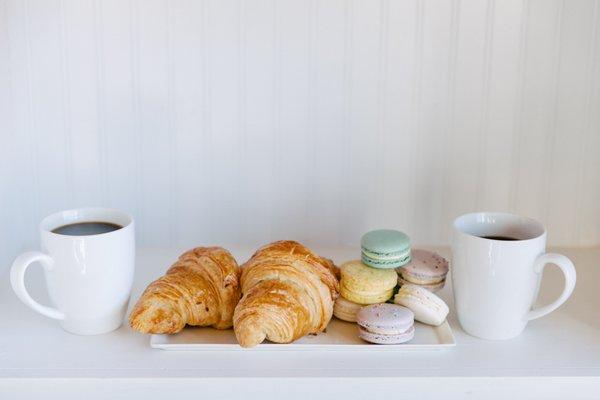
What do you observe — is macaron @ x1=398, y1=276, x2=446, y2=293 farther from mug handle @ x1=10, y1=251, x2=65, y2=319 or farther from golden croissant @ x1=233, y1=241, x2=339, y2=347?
mug handle @ x1=10, y1=251, x2=65, y2=319

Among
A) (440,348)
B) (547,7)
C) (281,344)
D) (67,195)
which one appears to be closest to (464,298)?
(440,348)

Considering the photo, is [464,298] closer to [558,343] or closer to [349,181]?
[558,343]

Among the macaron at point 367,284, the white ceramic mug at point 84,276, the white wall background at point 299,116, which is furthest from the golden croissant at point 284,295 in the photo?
the white wall background at point 299,116

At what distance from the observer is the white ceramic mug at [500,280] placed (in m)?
0.85

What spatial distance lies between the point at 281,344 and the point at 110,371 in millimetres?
170

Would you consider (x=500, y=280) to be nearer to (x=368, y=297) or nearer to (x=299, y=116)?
(x=368, y=297)

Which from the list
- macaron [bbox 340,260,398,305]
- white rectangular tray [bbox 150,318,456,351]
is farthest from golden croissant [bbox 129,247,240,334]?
macaron [bbox 340,260,398,305]

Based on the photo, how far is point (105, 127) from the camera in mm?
1156

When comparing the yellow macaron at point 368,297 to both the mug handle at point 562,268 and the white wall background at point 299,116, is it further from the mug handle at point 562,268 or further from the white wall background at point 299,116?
the white wall background at point 299,116

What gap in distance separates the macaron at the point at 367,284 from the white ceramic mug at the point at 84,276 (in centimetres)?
23

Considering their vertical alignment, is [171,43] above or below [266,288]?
above

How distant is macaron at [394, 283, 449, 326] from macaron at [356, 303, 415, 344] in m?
0.02

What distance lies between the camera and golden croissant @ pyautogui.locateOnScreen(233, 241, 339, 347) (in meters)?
0.81

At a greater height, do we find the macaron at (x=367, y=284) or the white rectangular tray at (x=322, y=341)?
the macaron at (x=367, y=284)
